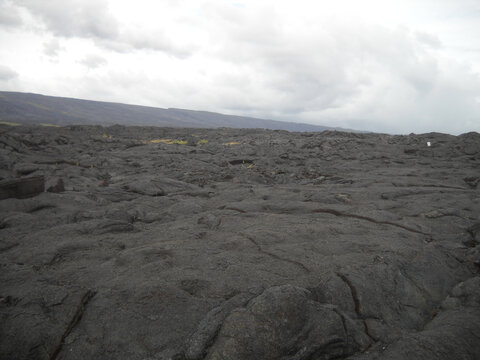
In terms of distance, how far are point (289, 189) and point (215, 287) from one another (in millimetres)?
7816

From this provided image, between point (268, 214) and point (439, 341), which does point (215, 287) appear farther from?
point (268, 214)

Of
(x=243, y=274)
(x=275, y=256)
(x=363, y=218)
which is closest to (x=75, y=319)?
(x=243, y=274)

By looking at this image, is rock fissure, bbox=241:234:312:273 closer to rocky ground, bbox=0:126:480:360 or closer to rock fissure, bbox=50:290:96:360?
rocky ground, bbox=0:126:480:360

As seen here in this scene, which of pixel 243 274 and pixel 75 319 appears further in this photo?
pixel 243 274

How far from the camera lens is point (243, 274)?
17.1 feet

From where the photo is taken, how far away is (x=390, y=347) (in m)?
3.72

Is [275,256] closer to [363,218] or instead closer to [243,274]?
[243,274]

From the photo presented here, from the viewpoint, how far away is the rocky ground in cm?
379

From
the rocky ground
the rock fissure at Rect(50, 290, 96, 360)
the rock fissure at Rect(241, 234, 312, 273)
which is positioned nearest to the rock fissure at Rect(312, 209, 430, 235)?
the rocky ground

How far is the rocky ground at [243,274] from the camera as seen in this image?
379 centimetres

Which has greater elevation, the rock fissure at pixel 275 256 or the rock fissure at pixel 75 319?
the rock fissure at pixel 275 256

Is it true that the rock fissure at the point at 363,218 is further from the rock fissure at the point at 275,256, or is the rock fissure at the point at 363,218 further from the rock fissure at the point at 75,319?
the rock fissure at the point at 75,319

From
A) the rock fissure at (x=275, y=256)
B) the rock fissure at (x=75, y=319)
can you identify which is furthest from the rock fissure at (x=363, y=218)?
the rock fissure at (x=75, y=319)

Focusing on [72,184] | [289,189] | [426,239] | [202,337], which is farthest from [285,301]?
[72,184]
